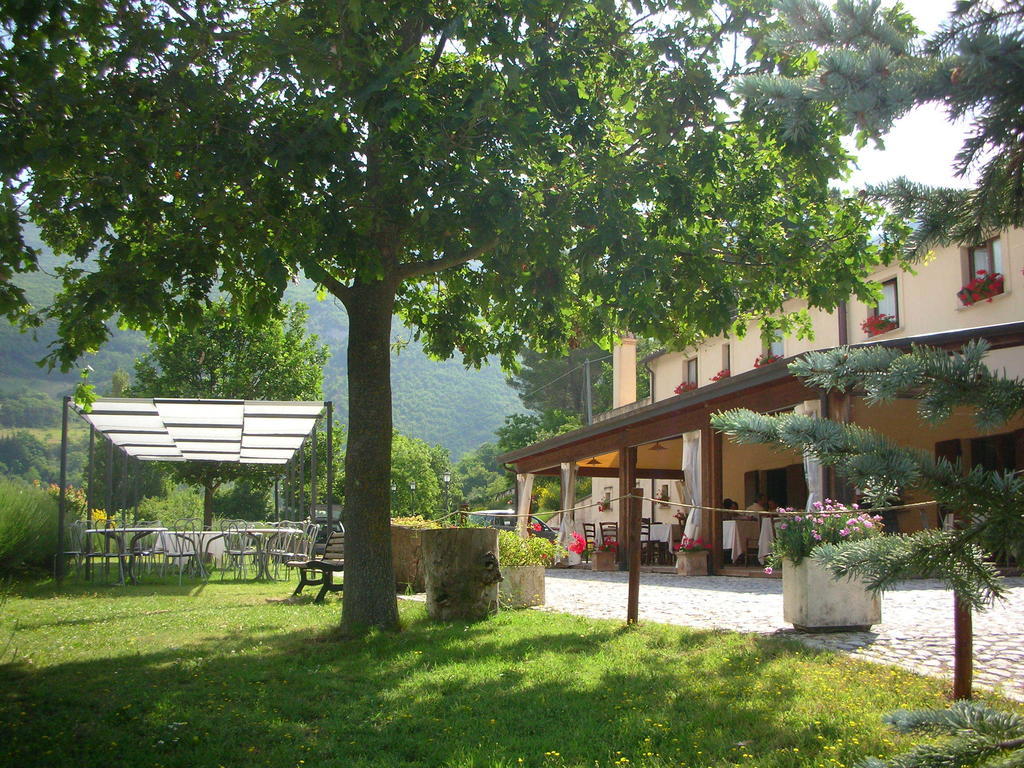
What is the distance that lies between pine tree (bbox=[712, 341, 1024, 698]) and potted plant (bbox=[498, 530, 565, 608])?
7833 mm

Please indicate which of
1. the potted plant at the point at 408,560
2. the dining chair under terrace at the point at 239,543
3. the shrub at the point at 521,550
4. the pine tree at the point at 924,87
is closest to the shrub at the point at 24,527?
the dining chair under terrace at the point at 239,543

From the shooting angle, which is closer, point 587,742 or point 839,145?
point 587,742

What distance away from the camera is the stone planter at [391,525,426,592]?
12289 mm

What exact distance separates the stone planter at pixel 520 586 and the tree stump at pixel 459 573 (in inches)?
39.3

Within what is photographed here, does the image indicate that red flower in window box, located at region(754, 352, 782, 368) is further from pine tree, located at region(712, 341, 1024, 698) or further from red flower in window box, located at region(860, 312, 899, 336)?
pine tree, located at region(712, 341, 1024, 698)

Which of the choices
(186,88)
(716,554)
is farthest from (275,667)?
(716,554)

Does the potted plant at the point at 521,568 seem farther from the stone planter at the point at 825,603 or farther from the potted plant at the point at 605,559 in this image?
the potted plant at the point at 605,559

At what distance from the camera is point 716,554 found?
16031 mm

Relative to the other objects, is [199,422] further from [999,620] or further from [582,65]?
[999,620]

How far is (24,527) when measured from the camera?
1380 cm

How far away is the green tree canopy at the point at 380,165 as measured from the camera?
252 inches

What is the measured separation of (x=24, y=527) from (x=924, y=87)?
1489cm

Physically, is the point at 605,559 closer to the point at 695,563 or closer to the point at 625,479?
the point at 625,479

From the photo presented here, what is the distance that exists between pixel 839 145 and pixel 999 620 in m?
4.27
